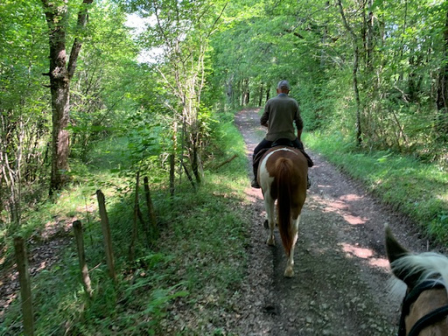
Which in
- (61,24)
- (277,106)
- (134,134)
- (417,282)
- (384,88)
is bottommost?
(417,282)

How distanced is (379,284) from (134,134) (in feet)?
15.9

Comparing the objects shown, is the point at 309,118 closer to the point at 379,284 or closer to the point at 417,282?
the point at 379,284

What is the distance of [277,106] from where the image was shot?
492 centimetres

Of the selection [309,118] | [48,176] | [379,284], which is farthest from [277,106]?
[309,118]

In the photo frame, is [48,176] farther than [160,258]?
Yes

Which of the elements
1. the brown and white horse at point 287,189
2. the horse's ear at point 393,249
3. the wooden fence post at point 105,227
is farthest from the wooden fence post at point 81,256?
the horse's ear at point 393,249

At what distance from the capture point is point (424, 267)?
3.82ft

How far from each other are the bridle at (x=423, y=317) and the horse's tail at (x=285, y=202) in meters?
2.50

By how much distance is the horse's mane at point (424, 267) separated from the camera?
3.47ft

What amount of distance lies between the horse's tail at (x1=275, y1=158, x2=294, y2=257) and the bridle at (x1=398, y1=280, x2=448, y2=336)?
2.50 m

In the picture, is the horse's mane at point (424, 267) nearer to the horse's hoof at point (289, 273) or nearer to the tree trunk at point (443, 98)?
the horse's hoof at point (289, 273)

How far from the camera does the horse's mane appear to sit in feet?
3.47

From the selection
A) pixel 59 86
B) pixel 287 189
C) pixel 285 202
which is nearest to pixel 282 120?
pixel 287 189

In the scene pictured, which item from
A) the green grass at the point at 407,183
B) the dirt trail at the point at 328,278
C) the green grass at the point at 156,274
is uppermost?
the green grass at the point at 407,183
